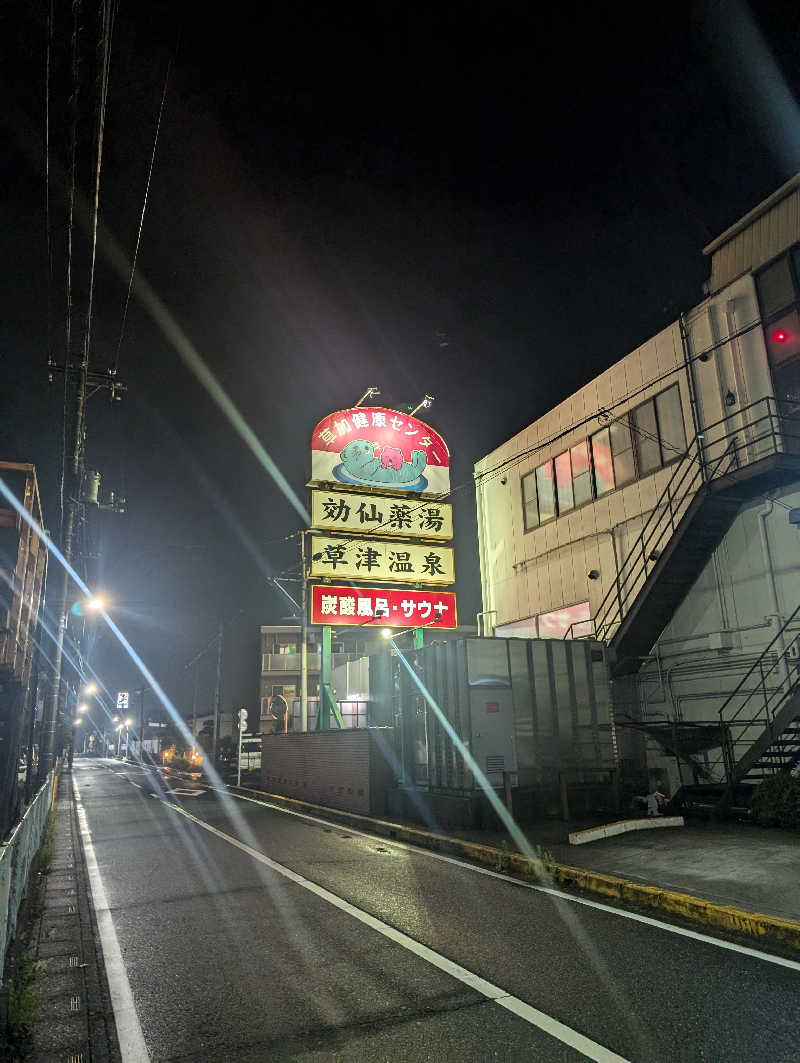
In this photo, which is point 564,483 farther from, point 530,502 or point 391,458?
point 391,458

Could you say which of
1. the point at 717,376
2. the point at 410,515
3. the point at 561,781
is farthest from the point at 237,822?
the point at 717,376

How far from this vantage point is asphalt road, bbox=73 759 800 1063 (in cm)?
390

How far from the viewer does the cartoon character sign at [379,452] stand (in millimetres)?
20781

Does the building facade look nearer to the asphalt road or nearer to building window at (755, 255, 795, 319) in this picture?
building window at (755, 255, 795, 319)

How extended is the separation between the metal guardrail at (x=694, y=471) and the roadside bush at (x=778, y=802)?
5747 mm

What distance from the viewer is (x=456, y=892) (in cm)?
764

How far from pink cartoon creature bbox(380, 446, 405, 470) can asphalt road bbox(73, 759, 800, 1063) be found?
14.2 meters

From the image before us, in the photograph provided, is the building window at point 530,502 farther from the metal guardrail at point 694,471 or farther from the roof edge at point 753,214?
the roof edge at point 753,214

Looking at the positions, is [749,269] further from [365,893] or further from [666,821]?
[365,893]

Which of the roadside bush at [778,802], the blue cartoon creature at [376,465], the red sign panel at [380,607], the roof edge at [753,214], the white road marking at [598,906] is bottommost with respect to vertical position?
Result: the white road marking at [598,906]

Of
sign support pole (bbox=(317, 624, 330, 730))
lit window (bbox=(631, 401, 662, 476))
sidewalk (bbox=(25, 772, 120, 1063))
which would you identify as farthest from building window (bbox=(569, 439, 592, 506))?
sidewalk (bbox=(25, 772, 120, 1063))

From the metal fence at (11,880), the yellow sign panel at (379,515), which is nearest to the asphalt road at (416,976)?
the metal fence at (11,880)

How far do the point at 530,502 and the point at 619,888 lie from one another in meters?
14.8

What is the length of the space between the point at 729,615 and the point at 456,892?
9.49m
